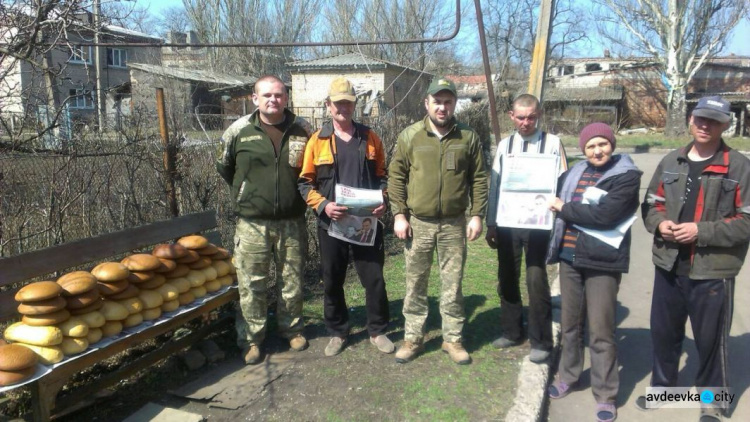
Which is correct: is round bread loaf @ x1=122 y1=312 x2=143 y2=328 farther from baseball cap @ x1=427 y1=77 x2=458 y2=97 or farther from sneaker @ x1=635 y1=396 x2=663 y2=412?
sneaker @ x1=635 y1=396 x2=663 y2=412

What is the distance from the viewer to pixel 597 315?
3.53 metres

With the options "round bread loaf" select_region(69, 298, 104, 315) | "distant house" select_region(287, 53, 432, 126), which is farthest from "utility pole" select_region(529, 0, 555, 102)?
"distant house" select_region(287, 53, 432, 126)

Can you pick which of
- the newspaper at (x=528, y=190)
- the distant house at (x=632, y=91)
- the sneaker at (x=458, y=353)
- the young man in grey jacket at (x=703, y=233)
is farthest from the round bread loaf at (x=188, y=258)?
the distant house at (x=632, y=91)

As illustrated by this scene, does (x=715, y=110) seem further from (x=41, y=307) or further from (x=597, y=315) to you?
(x=41, y=307)

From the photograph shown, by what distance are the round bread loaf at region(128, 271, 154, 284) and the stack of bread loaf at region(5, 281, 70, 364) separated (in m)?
0.58

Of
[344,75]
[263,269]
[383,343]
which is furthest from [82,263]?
[344,75]

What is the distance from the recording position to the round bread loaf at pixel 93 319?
3.31 m

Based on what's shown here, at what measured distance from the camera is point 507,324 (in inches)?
175

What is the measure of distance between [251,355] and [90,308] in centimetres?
127

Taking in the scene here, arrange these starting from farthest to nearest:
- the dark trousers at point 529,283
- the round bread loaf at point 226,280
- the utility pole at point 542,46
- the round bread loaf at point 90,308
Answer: the utility pole at point 542,46
the round bread loaf at point 226,280
the dark trousers at point 529,283
the round bread loaf at point 90,308

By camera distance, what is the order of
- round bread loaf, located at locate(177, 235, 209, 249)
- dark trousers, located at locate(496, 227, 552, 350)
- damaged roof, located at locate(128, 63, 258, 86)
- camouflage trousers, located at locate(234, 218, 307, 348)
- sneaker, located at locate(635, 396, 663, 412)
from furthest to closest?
damaged roof, located at locate(128, 63, 258, 86) < round bread loaf, located at locate(177, 235, 209, 249) < camouflage trousers, located at locate(234, 218, 307, 348) < dark trousers, located at locate(496, 227, 552, 350) < sneaker, located at locate(635, 396, 663, 412)

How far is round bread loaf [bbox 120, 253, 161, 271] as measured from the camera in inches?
149

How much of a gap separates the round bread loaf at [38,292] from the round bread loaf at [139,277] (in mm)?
575

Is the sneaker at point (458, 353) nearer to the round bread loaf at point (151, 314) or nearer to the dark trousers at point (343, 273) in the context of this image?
the dark trousers at point (343, 273)
